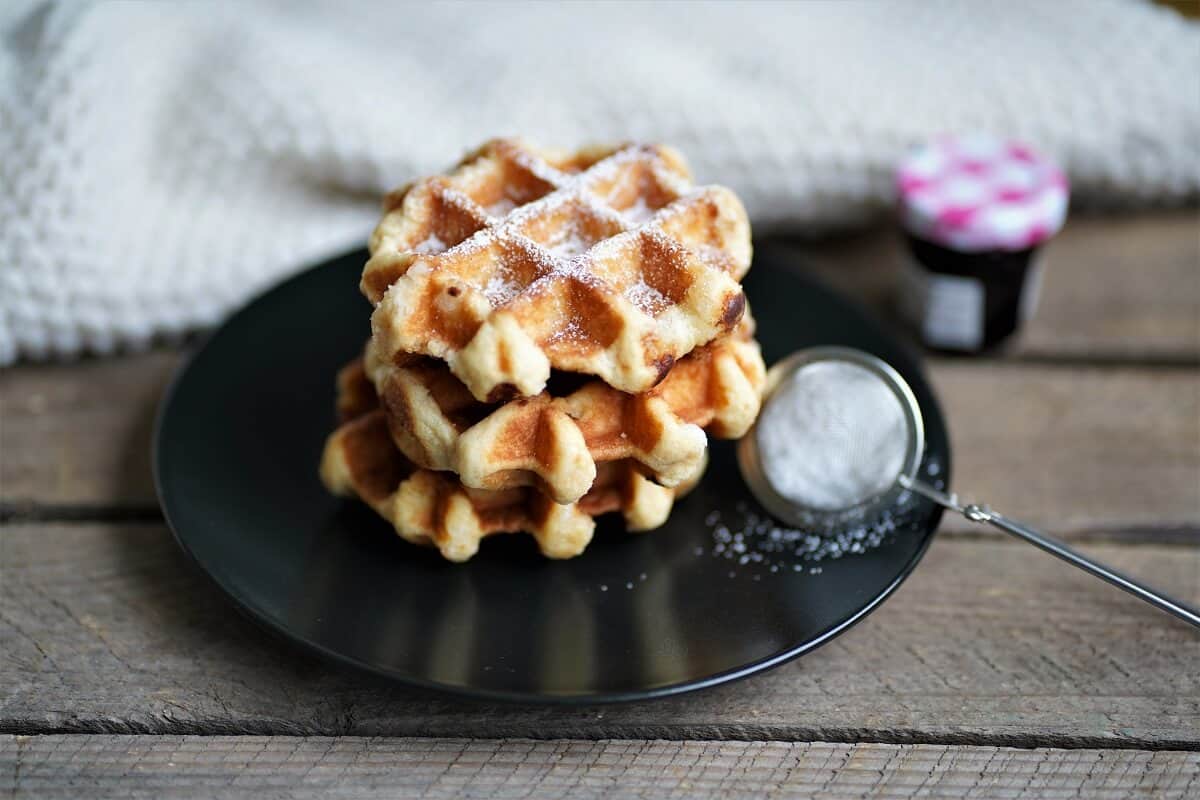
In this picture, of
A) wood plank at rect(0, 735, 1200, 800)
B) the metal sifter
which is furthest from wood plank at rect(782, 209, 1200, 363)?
wood plank at rect(0, 735, 1200, 800)

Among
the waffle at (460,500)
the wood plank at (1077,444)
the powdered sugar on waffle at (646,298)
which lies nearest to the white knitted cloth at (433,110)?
the wood plank at (1077,444)

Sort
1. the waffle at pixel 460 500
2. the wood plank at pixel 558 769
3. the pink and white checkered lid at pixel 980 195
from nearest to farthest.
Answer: the wood plank at pixel 558 769 → the waffle at pixel 460 500 → the pink and white checkered lid at pixel 980 195

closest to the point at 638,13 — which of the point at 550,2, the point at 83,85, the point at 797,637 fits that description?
the point at 550,2

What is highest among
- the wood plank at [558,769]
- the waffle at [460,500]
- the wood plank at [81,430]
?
the waffle at [460,500]

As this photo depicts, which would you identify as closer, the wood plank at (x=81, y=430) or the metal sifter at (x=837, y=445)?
the metal sifter at (x=837, y=445)

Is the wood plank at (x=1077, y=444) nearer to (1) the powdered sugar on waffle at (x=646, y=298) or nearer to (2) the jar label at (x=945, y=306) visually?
(2) the jar label at (x=945, y=306)

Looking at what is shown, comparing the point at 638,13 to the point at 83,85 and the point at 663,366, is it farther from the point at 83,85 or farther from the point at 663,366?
the point at 663,366
